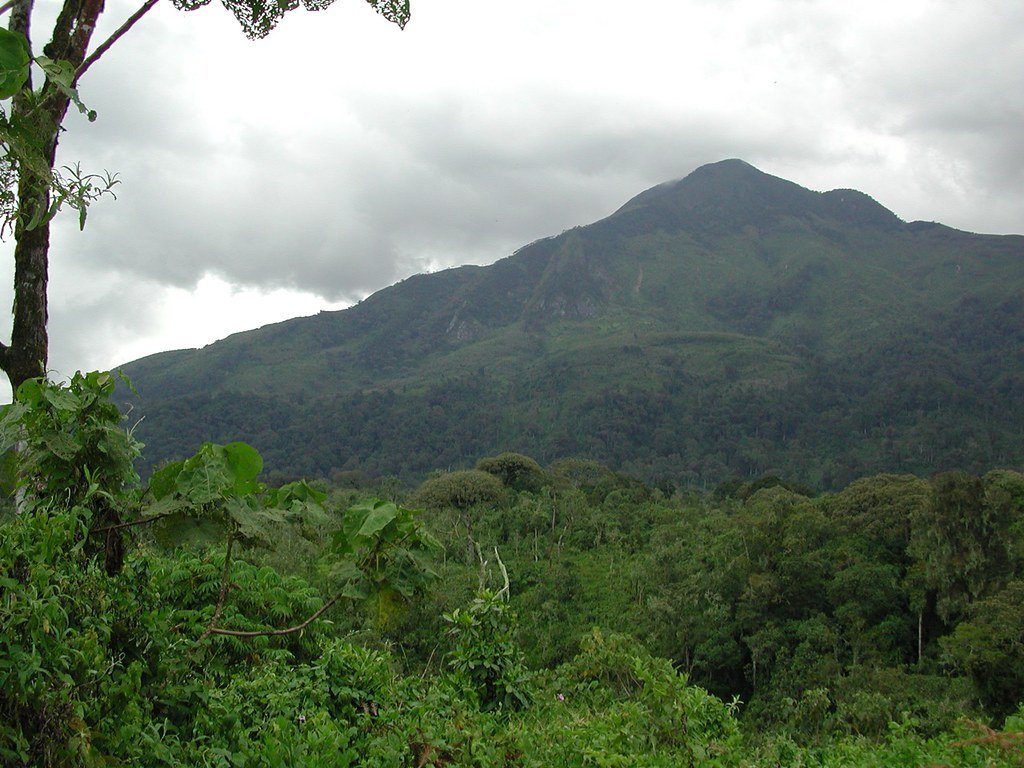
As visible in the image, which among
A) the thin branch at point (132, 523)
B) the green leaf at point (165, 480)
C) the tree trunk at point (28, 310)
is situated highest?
the tree trunk at point (28, 310)

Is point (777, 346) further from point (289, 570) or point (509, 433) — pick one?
point (289, 570)

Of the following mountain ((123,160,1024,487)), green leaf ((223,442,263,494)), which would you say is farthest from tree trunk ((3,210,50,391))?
mountain ((123,160,1024,487))

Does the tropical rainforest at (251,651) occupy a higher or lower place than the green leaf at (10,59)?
lower

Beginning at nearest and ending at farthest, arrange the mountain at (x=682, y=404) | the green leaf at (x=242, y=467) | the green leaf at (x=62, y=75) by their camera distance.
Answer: the green leaf at (x=62, y=75)
the green leaf at (x=242, y=467)
the mountain at (x=682, y=404)

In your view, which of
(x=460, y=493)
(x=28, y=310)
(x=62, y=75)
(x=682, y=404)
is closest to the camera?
(x=62, y=75)

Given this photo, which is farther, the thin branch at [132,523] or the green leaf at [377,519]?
the green leaf at [377,519]

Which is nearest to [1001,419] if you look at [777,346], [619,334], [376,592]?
[777,346]

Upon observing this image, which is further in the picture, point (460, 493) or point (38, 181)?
point (460, 493)

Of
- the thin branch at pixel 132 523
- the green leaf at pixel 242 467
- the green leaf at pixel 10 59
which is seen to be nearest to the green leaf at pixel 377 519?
the green leaf at pixel 242 467

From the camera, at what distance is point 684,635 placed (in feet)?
86.0

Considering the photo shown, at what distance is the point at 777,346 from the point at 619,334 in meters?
38.3

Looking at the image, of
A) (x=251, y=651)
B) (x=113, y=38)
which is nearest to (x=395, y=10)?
(x=113, y=38)

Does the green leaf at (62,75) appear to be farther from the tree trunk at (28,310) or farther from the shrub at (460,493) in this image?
the shrub at (460,493)

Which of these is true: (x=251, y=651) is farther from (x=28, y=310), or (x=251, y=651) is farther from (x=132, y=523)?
(x=28, y=310)
